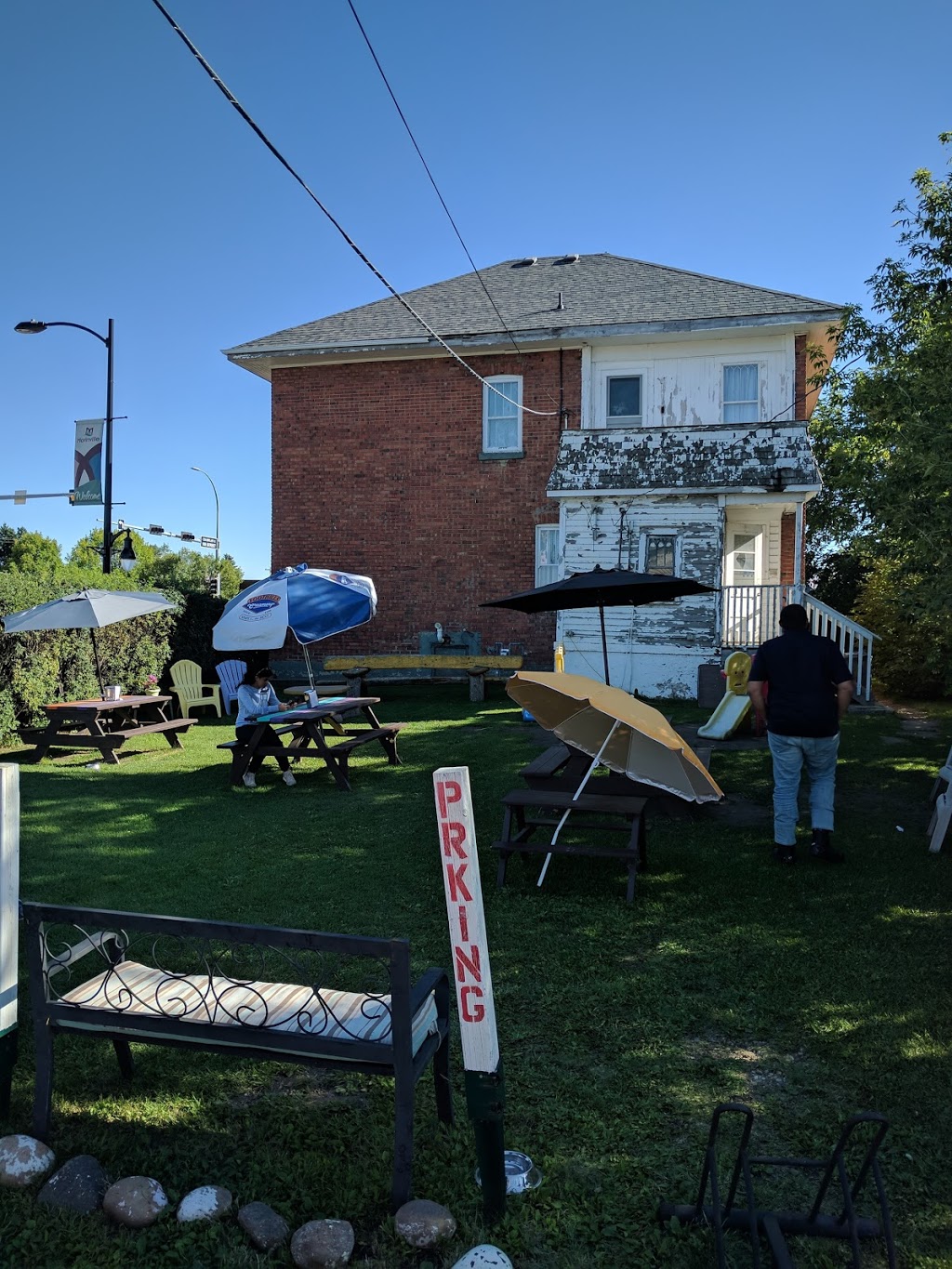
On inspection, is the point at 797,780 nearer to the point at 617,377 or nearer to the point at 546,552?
the point at 546,552

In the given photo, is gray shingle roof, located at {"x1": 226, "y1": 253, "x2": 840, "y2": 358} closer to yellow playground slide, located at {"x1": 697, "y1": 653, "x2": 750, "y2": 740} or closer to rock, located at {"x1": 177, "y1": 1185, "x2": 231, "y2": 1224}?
yellow playground slide, located at {"x1": 697, "y1": 653, "x2": 750, "y2": 740}

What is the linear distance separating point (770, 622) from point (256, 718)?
965 centimetres

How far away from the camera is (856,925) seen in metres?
5.32

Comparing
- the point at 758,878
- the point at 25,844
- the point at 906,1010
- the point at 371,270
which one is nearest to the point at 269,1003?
the point at 906,1010

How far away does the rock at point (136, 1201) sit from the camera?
2.82 m

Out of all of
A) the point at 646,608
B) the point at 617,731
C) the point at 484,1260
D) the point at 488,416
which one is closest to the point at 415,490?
the point at 488,416

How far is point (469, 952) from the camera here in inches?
103

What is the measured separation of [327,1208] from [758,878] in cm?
412

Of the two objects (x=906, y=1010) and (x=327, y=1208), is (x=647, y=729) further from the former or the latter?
(x=327, y=1208)

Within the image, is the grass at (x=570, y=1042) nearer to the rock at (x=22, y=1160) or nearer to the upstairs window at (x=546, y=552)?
the rock at (x=22, y=1160)

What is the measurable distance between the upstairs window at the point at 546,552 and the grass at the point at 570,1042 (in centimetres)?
1132

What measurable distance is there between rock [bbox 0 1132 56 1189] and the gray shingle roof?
702 inches

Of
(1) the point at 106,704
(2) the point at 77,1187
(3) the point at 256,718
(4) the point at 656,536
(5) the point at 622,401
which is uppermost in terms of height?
(5) the point at 622,401

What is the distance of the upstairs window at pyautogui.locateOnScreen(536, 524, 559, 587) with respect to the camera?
62.8 feet
